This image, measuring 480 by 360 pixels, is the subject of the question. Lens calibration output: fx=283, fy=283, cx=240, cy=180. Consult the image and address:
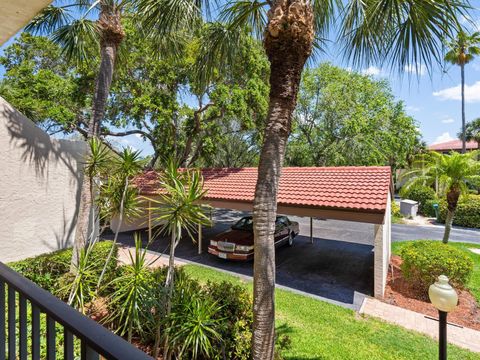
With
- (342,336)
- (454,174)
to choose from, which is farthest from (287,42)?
(454,174)

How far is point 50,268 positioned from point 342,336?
7.29 meters

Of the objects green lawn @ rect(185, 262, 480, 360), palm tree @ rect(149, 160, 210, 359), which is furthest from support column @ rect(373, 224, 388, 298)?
palm tree @ rect(149, 160, 210, 359)

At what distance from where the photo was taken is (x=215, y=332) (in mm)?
4188

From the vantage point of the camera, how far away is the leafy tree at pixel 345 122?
2144 centimetres

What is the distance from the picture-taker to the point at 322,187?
34.1 ft

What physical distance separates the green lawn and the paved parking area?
39.0 inches

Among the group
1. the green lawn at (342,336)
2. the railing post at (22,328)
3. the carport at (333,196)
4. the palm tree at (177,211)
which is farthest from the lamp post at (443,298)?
the railing post at (22,328)

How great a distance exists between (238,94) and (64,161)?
315 inches

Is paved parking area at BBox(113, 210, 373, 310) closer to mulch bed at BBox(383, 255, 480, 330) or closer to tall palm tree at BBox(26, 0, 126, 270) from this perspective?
mulch bed at BBox(383, 255, 480, 330)

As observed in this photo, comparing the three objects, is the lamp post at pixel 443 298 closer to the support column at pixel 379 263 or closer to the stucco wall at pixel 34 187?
the support column at pixel 379 263

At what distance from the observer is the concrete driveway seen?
891 centimetres

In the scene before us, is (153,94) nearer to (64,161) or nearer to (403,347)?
(64,161)

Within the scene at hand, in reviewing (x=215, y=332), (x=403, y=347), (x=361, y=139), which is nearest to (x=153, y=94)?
(x=215, y=332)

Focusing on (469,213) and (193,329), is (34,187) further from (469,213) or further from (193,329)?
(469,213)
